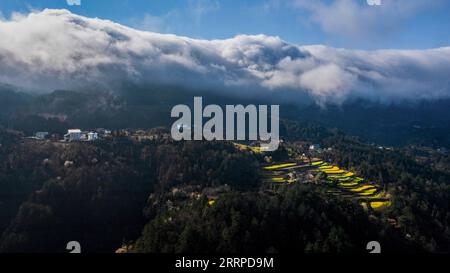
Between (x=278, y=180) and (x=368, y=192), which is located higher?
(x=278, y=180)

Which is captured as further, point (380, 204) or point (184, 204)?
point (380, 204)

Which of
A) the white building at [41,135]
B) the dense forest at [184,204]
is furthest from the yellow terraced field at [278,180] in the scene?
the white building at [41,135]

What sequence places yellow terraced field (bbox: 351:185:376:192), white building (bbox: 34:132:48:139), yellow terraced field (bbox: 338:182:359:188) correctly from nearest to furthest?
1. yellow terraced field (bbox: 351:185:376:192)
2. yellow terraced field (bbox: 338:182:359:188)
3. white building (bbox: 34:132:48:139)

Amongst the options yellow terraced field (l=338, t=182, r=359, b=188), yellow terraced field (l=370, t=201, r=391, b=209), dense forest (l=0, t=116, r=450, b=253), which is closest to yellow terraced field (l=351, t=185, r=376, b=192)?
yellow terraced field (l=338, t=182, r=359, b=188)

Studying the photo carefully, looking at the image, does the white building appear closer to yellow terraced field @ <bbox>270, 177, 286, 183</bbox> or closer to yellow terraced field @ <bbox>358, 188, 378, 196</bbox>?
yellow terraced field @ <bbox>270, 177, 286, 183</bbox>

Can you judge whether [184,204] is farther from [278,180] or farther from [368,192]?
[368,192]

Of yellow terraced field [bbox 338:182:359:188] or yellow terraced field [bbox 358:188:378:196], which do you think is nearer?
yellow terraced field [bbox 358:188:378:196]

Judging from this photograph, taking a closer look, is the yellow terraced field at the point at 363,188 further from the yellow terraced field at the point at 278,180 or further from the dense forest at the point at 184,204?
the yellow terraced field at the point at 278,180

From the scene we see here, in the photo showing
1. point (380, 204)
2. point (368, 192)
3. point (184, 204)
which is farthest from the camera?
point (368, 192)

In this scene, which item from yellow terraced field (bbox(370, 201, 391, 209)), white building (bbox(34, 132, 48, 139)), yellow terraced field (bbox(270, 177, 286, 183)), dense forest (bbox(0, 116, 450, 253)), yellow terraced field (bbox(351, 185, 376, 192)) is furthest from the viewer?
white building (bbox(34, 132, 48, 139))

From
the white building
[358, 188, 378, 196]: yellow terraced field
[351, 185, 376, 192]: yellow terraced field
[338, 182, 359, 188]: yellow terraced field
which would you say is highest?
the white building

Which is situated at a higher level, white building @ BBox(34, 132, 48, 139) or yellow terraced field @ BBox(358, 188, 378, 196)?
white building @ BBox(34, 132, 48, 139)

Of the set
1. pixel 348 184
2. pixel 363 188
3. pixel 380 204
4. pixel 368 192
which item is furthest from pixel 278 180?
pixel 380 204
